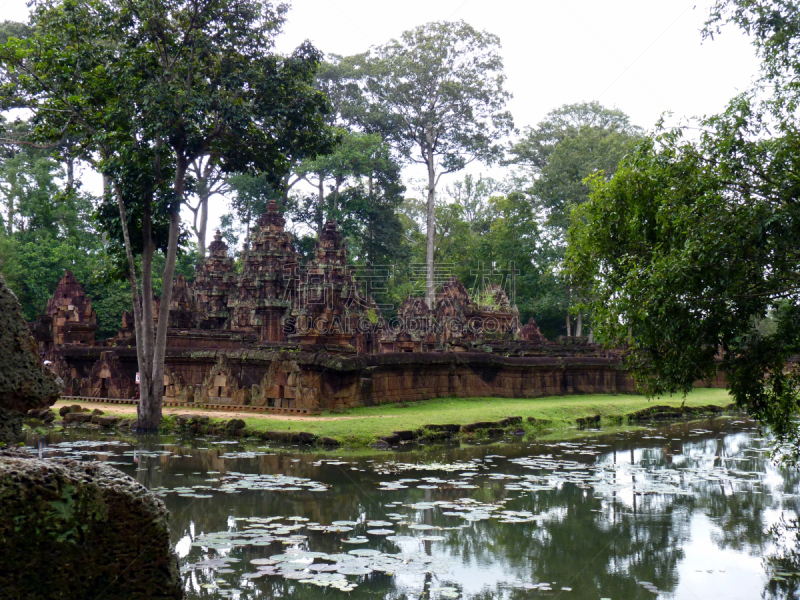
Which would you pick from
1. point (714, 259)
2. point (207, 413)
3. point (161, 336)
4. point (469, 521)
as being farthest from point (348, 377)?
point (714, 259)

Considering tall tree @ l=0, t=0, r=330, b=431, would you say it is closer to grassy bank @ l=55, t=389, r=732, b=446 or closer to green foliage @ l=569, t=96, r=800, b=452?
grassy bank @ l=55, t=389, r=732, b=446

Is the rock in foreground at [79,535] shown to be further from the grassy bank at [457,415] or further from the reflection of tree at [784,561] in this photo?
the grassy bank at [457,415]

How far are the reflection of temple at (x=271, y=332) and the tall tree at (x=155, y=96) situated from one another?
1.95 metres

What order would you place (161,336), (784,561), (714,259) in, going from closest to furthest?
(784,561) → (714,259) → (161,336)

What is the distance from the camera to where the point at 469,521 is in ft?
21.3

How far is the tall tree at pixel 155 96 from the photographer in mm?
11945

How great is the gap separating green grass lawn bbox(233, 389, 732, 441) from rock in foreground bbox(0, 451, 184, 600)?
319 inches

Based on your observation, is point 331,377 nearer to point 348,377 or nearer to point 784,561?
point 348,377

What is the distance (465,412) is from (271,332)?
13.5 m

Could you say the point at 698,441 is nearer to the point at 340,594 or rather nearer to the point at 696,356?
the point at 696,356

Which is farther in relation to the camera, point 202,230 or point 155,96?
point 202,230

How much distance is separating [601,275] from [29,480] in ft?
22.6

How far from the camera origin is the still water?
193 inches

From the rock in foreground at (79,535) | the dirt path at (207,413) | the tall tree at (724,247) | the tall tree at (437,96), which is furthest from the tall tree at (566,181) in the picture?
the rock in foreground at (79,535)
